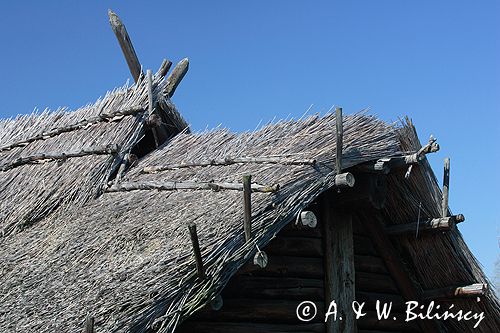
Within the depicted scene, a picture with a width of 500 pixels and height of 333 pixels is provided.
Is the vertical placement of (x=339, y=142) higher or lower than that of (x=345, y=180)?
higher

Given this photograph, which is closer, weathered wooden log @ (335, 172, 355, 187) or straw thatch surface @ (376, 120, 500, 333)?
weathered wooden log @ (335, 172, 355, 187)

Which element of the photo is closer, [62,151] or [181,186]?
[181,186]

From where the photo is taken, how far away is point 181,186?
24.3 ft

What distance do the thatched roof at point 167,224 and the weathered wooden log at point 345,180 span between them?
55 mm

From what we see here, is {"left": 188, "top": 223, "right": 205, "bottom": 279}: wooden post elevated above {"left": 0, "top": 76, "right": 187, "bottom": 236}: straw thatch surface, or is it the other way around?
{"left": 0, "top": 76, "right": 187, "bottom": 236}: straw thatch surface

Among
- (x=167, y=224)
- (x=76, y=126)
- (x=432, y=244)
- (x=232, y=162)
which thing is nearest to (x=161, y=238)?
(x=167, y=224)

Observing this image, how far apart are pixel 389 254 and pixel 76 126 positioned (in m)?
3.54

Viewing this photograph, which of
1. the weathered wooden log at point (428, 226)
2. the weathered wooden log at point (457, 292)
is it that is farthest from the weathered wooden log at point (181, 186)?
the weathered wooden log at point (457, 292)

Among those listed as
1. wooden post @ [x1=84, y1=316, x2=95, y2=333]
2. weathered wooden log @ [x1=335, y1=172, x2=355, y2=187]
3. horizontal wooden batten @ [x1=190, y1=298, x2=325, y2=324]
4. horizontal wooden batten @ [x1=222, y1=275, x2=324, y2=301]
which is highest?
weathered wooden log @ [x1=335, y1=172, x2=355, y2=187]

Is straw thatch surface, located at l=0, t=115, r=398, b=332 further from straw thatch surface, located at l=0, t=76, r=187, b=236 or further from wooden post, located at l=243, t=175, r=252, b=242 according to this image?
straw thatch surface, located at l=0, t=76, r=187, b=236

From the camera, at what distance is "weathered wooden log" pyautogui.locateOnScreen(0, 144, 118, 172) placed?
8.70 metres

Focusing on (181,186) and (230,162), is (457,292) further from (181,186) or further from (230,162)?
(181,186)

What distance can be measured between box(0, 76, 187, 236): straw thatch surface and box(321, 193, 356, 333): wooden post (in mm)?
2169

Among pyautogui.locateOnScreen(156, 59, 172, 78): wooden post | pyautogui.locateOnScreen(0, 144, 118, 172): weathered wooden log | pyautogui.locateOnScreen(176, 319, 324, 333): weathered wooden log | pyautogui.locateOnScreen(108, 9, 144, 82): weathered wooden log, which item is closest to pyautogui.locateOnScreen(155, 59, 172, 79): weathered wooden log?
pyautogui.locateOnScreen(156, 59, 172, 78): wooden post
